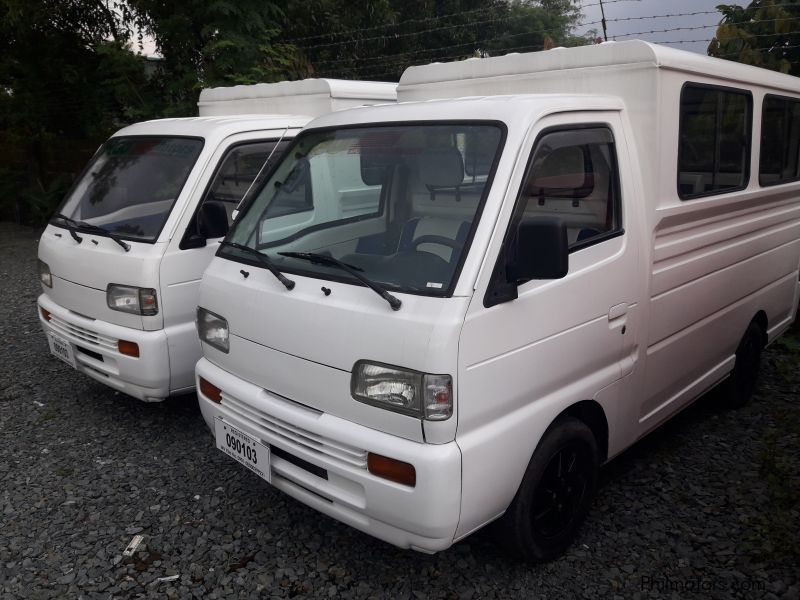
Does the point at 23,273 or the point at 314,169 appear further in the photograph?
the point at 23,273

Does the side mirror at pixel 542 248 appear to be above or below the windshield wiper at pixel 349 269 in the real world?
above

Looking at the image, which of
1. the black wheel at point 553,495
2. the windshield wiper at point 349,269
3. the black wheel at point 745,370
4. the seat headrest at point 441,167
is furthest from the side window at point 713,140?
the windshield wiper at point 349,269

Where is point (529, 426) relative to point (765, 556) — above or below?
above

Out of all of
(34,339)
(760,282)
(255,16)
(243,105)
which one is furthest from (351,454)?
(255,16)

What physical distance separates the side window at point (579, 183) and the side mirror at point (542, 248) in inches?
13.0

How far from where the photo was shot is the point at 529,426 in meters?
2.82

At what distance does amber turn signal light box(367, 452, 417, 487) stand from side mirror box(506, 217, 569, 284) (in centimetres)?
83

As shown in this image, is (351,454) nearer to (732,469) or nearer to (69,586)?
(69,586)

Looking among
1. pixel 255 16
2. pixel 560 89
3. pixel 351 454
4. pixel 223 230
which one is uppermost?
pixel 255 16

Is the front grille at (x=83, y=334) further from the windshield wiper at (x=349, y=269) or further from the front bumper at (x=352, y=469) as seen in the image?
the windshield wiper at (x=349, y=269)

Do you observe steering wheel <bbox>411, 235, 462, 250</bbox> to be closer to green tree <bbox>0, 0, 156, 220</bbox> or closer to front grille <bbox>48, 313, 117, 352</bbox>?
front grille <bbox>48, 313, 117, 352</bbox>

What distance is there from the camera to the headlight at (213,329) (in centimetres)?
329

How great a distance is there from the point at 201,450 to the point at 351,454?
1.91 meters

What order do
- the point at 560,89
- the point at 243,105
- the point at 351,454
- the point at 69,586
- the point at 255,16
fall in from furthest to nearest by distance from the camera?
the point at 255,16 → the point at 243,105 → the point at 560,89 → the point at 69,586 → the point at 351,454
